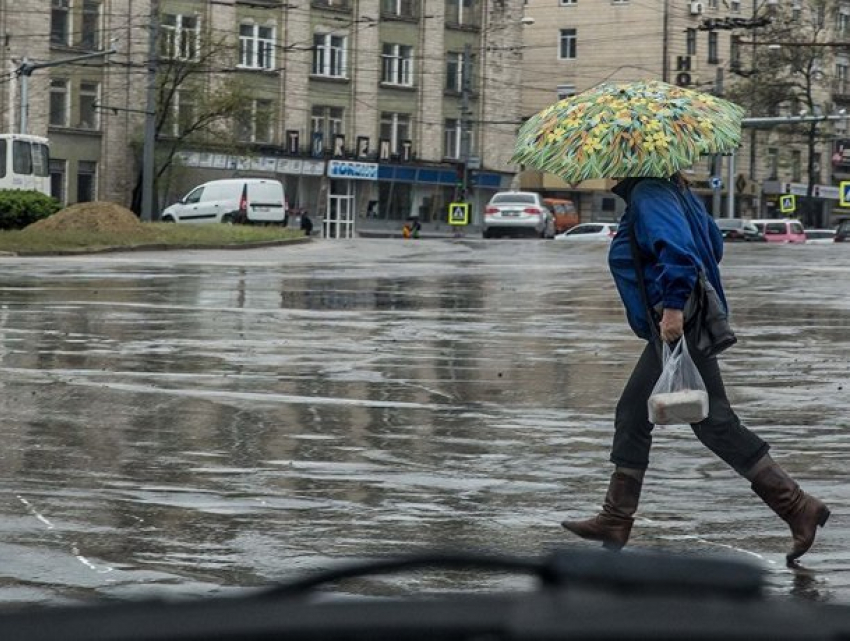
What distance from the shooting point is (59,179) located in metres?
66.4

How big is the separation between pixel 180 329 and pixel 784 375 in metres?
6.38

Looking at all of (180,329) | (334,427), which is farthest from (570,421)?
(180,329)

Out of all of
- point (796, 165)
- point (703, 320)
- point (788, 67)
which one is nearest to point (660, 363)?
point (703, 320)

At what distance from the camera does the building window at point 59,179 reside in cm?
6594

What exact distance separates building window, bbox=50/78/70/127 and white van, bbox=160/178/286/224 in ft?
35.9

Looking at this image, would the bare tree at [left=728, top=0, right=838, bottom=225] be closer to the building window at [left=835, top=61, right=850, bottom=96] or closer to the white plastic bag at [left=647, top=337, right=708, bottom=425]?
the building window at [left=835, top=61, right=850, bottom=96]

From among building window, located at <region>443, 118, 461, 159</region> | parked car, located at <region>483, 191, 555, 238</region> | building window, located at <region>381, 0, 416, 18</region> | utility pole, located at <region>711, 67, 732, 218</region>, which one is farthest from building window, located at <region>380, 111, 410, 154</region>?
parked car, located at <region>483, 191, 555, 238</region>

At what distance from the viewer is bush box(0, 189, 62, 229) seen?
44031 mm

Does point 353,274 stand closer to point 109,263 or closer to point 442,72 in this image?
point 109,263

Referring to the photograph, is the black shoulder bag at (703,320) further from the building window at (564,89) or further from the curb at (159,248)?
the building window at (564,89)

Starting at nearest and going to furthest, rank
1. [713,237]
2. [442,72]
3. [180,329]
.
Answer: [713,237], [180,329], [442,72]

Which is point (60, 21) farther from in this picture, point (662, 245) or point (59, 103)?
point (662, 245)

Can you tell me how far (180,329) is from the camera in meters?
18.8

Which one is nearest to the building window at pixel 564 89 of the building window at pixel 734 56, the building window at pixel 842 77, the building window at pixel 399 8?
the building window at pixel 734 56
